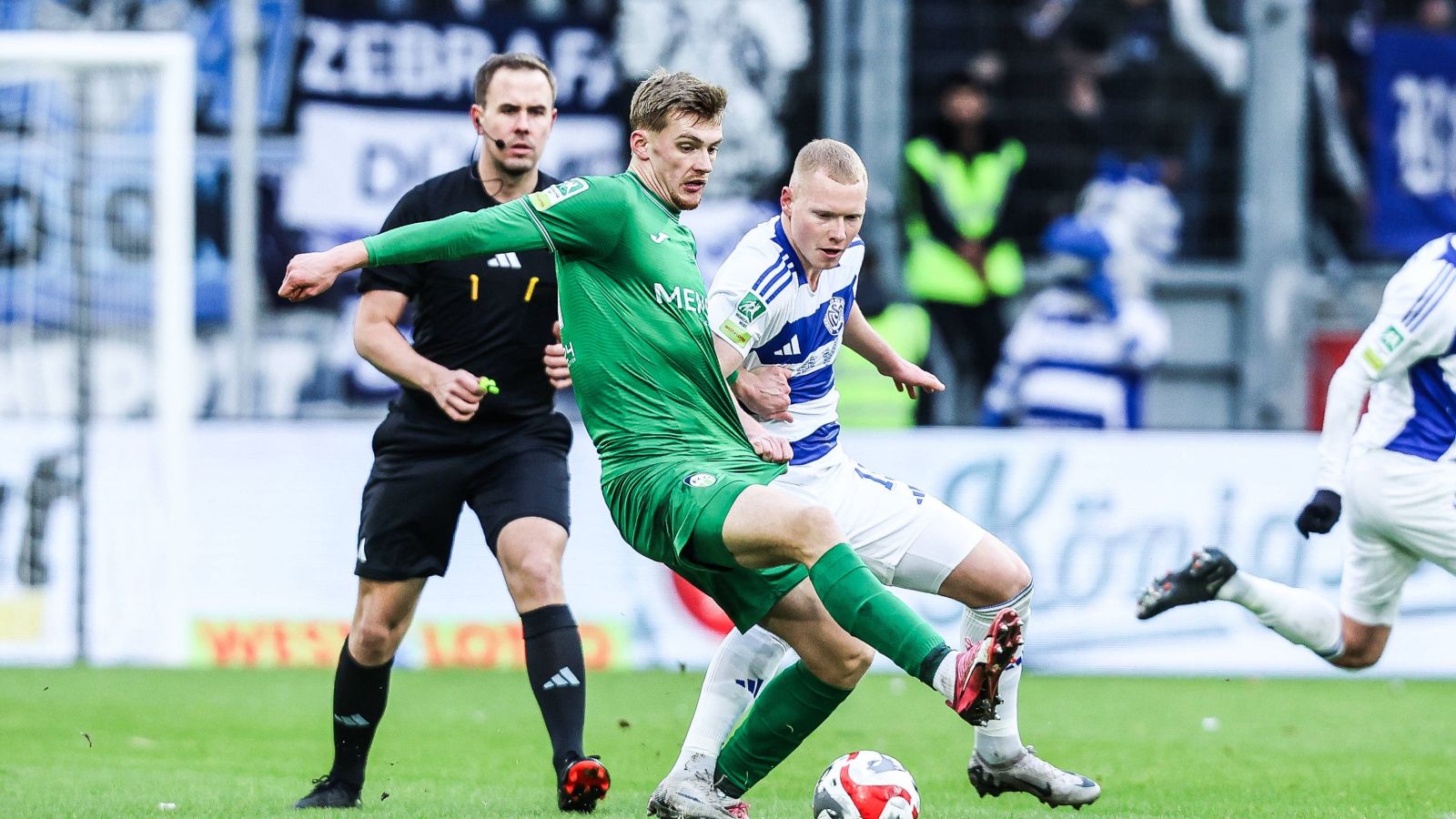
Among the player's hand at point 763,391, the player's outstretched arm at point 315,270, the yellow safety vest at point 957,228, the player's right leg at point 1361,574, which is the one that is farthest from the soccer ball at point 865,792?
the yellow safety vest at point 957,228

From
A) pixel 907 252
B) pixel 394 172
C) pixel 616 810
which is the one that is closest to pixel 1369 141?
pixel 907 252

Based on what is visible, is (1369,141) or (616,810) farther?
(1369,141)

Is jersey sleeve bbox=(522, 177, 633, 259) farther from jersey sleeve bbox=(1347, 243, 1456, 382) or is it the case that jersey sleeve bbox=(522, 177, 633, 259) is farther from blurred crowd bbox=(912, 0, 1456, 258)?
blurred crowd bbox=(912, 0, 1456, 258)

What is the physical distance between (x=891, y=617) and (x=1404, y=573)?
3.13 meters

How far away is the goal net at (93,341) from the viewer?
37.6ft

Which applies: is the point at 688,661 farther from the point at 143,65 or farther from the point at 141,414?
the point at 143,65

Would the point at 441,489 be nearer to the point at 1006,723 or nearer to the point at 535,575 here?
the point at 535,575

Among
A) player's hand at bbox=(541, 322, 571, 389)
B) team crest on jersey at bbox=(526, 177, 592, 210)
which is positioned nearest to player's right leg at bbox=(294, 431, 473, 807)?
player's hand at bbox=(541, 322, 571, 389)

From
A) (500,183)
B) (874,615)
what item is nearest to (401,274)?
(500,183)

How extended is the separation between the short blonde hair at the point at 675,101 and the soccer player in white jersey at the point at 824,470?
1.44 ft

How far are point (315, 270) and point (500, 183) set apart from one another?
1650mm

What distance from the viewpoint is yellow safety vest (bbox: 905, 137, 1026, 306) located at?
48.4 feet

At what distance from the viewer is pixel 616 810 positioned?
20.0 ft

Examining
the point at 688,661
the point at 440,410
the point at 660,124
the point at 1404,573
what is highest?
the point at 660,124
